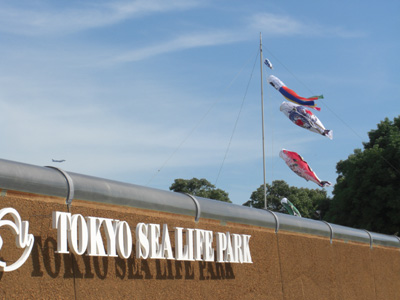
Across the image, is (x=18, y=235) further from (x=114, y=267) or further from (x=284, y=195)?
(x=284, y=195)

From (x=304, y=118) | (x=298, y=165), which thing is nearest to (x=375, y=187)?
(x=298, y=165)

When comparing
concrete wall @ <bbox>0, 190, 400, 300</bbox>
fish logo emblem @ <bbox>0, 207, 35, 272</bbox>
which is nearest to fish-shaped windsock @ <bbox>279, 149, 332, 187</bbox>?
concrete wall @ <bbox>0, 190, 400, 300</bbox>

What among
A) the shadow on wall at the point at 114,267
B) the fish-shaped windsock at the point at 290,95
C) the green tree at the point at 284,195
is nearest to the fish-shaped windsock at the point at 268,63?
the fish-shaped windsock at the point at 290,95

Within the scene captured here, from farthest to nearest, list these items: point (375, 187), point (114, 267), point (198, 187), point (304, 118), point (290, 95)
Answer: point (198, 187)
point (375, 187)
point (290, 95)
point (304, 118)
point (114, 267)

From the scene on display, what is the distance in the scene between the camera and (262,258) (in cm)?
1234

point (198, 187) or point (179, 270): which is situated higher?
point (198, 187)

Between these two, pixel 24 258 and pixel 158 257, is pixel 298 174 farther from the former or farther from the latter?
pixel 24 258

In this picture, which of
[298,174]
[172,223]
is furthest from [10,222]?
[298,174]

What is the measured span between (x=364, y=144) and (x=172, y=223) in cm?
3263

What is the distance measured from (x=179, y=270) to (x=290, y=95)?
21850 mm

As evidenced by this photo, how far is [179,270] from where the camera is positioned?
9.77 m

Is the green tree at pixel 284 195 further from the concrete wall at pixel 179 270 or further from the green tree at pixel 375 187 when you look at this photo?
the concrete wall at pixel 179 270

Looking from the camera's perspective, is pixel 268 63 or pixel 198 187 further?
pixel 198 187

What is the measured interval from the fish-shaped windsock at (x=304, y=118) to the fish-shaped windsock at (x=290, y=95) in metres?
0.30
